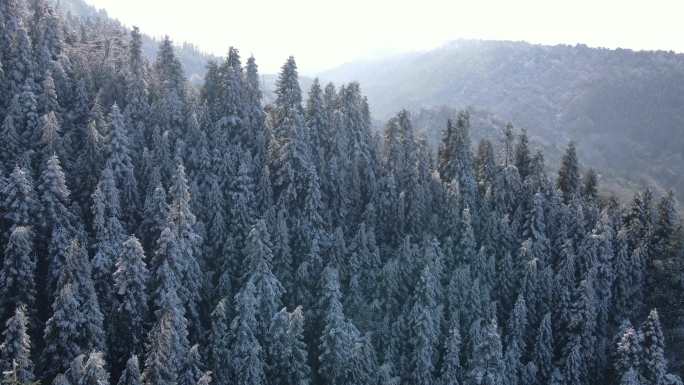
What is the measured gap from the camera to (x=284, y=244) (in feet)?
208

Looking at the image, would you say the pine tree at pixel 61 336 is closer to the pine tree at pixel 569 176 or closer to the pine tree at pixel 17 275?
the pine tree at pixel 17 275

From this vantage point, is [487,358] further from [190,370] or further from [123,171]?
[123,171]

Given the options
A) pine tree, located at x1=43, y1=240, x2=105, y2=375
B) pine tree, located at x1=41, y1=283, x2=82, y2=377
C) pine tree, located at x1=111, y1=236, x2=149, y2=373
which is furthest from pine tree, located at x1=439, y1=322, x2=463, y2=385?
pine tree, located at x1=41, y1=283, x2=82, y2=377

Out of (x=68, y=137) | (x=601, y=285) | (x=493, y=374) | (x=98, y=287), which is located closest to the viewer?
(x=98, y=287)

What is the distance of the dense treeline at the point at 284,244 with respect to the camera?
51156mm

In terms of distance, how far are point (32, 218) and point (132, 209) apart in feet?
35.6

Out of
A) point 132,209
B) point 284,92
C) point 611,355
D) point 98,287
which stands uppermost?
point 284,92

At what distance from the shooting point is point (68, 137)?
65688mm

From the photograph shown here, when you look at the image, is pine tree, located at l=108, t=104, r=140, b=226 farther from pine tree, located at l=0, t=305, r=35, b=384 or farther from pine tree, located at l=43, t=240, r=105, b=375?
pine tree, located at l=0, t=305, r=35, b=384

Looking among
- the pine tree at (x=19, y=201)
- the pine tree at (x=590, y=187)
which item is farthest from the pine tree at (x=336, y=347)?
the pine tree at (x=590, y=187)

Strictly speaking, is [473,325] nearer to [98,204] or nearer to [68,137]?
[98,204]

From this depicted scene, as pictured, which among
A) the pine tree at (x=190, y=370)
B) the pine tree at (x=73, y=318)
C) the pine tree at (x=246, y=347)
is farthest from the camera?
the pine tree at (x=246, y=347)

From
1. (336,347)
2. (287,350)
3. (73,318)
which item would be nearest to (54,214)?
(73,318)

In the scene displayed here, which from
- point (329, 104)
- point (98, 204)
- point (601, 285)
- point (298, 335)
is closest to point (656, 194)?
point (601, 285)
